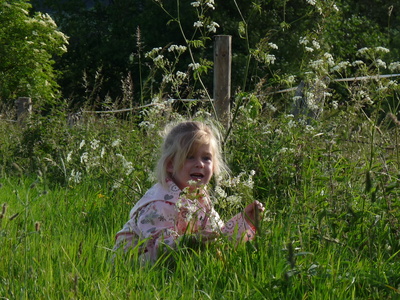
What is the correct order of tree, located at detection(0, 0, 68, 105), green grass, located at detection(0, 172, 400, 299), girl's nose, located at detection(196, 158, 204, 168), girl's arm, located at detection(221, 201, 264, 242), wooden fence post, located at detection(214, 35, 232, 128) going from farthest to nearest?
tree, located at detection(0, 0, 68, 105) < wooden fence post, located at detection(214, 35, 232, 128) < girl's nose, located at detection(196, 158, 204, 168) < girl's arm, located at detection(221, 201, 264, 242) < green grass, located at detection(0, 172, 400, 299)

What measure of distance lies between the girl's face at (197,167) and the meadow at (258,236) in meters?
0.26

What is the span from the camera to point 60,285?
9.49 ft

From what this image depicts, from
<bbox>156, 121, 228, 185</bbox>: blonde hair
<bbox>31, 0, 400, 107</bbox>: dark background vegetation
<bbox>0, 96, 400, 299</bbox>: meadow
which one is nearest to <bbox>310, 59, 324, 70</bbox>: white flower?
<bbox>0, 96, 400, 299</bbox>: meadow


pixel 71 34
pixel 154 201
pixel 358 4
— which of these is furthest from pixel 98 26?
pixel 154 201

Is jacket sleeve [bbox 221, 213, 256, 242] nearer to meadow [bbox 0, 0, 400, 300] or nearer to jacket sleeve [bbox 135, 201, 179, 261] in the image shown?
meadow [bbox 0, 0, 400, 300]

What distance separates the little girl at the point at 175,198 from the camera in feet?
11.6

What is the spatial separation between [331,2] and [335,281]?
284 centimetres

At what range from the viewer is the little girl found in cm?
353

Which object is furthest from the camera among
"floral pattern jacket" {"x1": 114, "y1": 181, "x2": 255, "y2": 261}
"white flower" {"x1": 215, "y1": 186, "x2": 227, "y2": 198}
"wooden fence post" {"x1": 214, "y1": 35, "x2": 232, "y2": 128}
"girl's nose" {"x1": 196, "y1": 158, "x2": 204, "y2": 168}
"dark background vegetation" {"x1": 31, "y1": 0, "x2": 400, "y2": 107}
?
"dark background vegetation" {"x1": 31, "y1": 0, "x2": 400, "y2": 107}

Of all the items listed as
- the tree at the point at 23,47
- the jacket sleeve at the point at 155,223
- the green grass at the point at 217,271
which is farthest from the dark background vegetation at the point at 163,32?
the green grass at the point at 217,271

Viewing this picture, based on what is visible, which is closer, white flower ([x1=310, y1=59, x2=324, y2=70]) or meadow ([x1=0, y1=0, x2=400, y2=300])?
meadow ([x1=0, y1=0, x2=400, y2=300])

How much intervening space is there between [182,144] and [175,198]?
28 centimetres

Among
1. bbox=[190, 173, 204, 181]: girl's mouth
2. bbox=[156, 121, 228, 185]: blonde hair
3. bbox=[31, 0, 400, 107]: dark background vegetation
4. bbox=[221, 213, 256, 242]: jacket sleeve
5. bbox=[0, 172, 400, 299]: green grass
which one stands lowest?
bbox=[0, 172, 400, 299]: green grass

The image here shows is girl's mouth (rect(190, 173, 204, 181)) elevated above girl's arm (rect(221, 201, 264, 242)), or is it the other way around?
girl's mouth (rect(190, 173, 204, 181))
